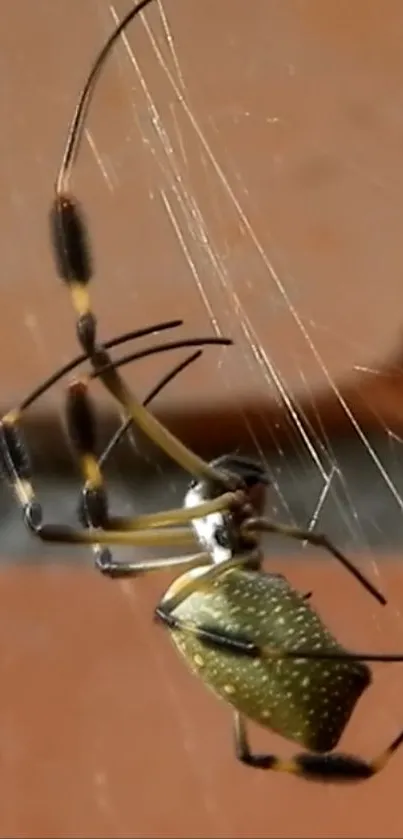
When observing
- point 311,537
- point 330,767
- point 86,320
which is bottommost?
point 330,767

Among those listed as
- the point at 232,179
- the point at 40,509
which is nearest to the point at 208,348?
the point at 232,179

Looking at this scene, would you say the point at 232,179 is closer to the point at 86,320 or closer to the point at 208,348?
the point at 208,348

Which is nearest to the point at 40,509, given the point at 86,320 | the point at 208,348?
the point at 86,320

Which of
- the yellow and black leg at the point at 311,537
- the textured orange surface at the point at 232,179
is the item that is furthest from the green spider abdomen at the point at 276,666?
the textured orange surface at the point at 232,179

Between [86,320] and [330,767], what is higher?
[86,320]

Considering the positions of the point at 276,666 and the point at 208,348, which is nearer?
the point at 276,666

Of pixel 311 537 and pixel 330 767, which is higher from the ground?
pixel 311 537

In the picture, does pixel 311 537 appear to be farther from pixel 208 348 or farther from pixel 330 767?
pixel 208 348

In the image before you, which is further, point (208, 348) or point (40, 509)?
point (208, 348)
